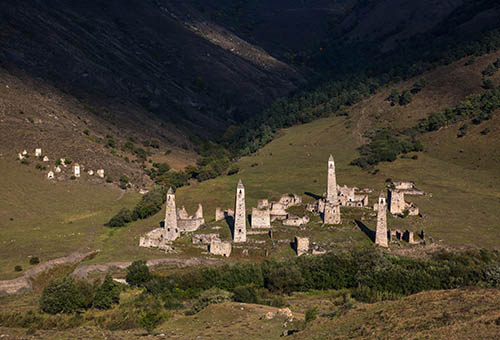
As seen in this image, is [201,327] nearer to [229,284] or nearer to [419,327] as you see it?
[229,284]

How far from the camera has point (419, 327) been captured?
1516 inches

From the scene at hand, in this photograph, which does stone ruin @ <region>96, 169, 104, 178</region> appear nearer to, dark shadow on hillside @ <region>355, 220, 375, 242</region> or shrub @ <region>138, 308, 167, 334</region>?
dark shadow on hillside @ <region>355, 220, 375, 242</region>

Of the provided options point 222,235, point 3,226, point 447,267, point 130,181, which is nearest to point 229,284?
point 222,235

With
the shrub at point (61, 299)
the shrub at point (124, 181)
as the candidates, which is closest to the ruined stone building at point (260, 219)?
the shrub at point (61, 299)

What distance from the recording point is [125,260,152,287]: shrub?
6600cm

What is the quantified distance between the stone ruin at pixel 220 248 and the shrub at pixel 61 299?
55.8 feet

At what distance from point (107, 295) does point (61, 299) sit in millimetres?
4267

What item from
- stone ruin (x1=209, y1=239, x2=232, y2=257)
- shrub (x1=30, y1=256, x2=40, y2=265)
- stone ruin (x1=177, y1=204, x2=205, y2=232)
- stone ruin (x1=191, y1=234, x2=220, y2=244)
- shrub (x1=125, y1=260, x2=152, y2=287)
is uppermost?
stone ruin (x1=177, y1=204, x2=205, y2=232)

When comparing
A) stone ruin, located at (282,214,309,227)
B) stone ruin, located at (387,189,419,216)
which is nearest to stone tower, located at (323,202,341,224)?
stone ruin, located at (282,214,309,227)

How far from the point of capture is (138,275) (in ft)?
216

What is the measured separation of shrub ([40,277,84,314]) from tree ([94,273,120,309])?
166 cm

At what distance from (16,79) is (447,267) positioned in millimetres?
115964

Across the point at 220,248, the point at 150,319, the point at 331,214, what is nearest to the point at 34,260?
the point at 220,248

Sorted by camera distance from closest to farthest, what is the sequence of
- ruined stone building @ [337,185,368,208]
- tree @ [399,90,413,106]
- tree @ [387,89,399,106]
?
ruined stone building @ [337,185,368,208] → tree @ [399,90,413,106] → tree @ [387,89,399,106]
